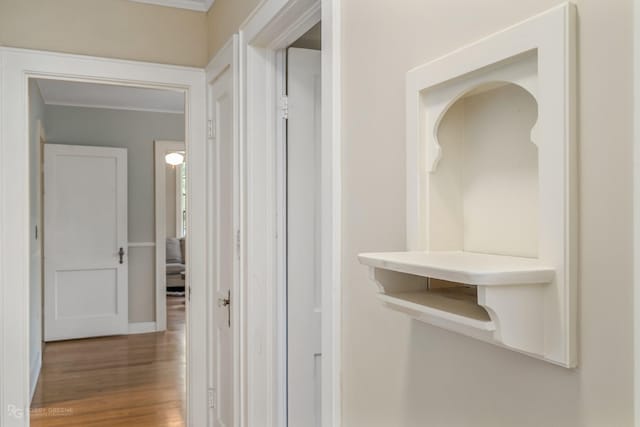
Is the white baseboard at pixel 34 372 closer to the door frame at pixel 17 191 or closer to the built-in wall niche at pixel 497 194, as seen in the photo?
the door frame at pixel 17 191

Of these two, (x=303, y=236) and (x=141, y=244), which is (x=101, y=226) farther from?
(x=303, y=236)

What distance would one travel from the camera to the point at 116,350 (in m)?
5.14

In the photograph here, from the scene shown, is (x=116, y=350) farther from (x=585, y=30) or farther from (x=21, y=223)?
(x=585, y=30)

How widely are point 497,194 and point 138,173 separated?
5.60m

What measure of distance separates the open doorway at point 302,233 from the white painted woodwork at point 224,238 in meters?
0.24

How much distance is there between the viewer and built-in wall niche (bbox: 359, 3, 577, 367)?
70cm

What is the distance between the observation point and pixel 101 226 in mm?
5703

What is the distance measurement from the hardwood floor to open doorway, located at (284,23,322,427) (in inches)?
59.6

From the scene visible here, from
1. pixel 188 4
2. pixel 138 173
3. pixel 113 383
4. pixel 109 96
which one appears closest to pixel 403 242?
pixel 188 4

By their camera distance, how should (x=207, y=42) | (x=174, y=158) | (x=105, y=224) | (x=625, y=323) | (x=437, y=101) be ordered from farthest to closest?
(x=174, y=158), (x=105, y=224), (x=207, y=42), (x=437, y=101), (x=625, y=323)

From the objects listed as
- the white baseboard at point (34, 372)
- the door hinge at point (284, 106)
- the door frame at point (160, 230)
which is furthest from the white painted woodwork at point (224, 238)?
the door frame at point (160, 230)

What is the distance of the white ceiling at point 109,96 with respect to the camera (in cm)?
494

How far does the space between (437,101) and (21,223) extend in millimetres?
2202

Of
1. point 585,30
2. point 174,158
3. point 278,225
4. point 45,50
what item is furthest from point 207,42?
point 174,158
